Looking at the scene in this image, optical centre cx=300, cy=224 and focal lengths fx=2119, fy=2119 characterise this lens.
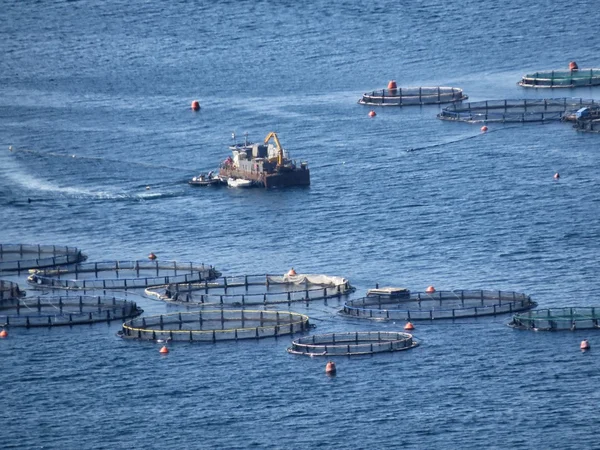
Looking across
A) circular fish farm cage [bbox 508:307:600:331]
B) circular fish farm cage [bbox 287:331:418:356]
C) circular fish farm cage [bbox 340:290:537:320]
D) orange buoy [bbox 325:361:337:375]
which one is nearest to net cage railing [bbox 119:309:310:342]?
circular fish farm cage [bbox 287:331:418:356]

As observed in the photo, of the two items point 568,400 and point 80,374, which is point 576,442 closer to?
point 568,400

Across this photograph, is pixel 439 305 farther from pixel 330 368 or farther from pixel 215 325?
pixel 215 325

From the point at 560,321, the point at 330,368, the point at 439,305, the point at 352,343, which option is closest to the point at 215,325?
the point at 352,343

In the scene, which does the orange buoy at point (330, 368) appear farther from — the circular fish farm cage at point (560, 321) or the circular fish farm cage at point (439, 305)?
the circular fish farm cage at point (560, 321)

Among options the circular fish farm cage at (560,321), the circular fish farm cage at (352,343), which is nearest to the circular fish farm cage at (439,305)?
the circular fish farm cage at (560,321)

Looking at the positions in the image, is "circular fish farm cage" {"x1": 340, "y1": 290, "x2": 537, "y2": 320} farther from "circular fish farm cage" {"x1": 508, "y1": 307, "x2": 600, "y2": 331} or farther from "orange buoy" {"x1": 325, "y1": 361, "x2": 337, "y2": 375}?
"orange buoy" {"x1": 325, "y1": 361, "x2": 337, "y2": 375}
